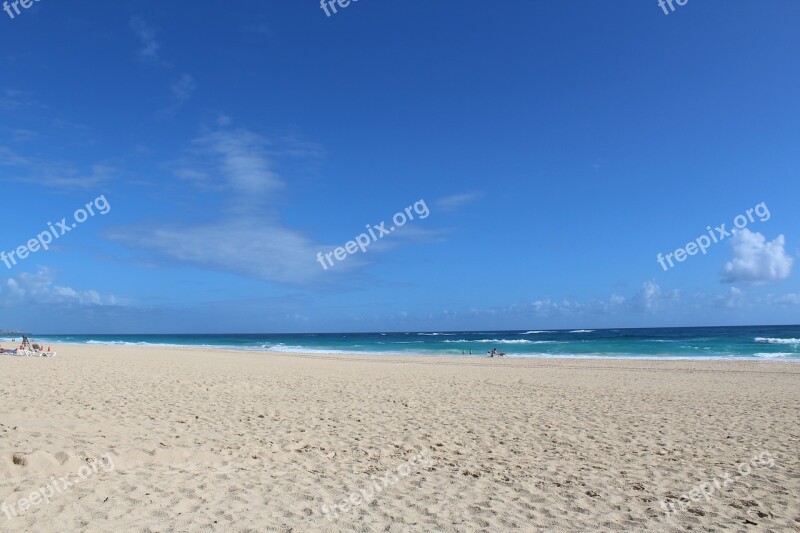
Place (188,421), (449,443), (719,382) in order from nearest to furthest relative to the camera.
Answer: (449,443) < (188,421) < (719,382)

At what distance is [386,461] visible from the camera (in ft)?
23.8

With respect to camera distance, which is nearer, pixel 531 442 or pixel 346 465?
pixel 346 465

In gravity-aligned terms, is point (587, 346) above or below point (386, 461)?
above

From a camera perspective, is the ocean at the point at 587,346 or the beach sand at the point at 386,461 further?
the ocean at the point at 587,346

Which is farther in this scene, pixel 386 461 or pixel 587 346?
pixel 587 346

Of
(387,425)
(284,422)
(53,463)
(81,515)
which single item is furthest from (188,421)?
(81,515)

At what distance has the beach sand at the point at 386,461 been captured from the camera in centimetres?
515

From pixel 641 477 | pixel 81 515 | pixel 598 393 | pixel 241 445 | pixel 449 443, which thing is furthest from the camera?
pixel 598 393

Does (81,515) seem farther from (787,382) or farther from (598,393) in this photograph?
(787,382)

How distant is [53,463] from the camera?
6.12 metres

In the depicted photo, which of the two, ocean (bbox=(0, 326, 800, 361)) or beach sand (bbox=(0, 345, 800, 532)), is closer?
beach sand (bbox=(0, 345, 800, 532))

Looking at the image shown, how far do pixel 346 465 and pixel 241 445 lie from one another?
1932 mm

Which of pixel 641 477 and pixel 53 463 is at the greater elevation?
pixel 53 463

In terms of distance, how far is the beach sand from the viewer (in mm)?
5148
